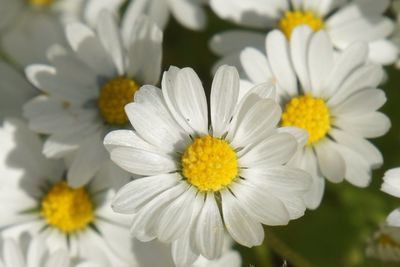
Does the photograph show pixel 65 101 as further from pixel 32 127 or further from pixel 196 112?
pixel 196 112

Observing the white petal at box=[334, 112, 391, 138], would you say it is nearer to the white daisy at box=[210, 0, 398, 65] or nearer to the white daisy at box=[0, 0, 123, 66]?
the white daisy at box=[210, 0, 398, 65]

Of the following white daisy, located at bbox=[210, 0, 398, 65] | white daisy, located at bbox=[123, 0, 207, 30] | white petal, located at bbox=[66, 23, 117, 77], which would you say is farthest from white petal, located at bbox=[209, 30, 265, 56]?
white petal, located at bbox=[66, 23, 117, 77]

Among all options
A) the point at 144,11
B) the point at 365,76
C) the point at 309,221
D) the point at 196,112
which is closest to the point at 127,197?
the point at 196,112

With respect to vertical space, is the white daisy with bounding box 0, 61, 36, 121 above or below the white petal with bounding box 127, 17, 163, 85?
below

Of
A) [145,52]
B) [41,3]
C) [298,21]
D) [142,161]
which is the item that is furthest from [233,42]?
[41,3]

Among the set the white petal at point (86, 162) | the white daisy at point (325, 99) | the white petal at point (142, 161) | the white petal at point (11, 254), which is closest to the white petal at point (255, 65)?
the white daisy at point (325, 99)

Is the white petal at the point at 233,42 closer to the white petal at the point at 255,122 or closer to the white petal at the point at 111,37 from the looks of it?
the white petal at the point at 111,37

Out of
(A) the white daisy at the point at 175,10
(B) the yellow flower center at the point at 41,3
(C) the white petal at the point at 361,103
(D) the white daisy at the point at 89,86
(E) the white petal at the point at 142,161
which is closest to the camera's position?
(E) the white petal at the point at 142,161
